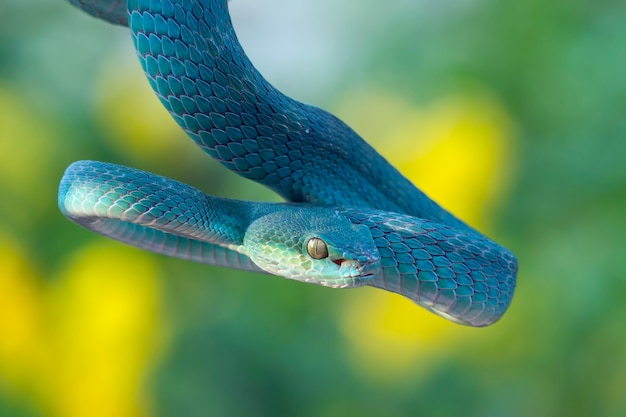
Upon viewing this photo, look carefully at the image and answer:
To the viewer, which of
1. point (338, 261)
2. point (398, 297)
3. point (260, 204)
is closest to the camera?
point (338, 261)

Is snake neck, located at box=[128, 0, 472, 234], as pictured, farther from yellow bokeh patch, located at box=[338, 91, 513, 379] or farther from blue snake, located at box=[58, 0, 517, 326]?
yellow bokeh patch, located at box=[338, 91, 513, 379]

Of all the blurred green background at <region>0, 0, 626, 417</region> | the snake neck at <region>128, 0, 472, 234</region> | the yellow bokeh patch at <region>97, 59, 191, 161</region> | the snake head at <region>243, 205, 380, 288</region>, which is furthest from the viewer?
the yellow bokeh patch at <region>97, 59, 191, 161</region>

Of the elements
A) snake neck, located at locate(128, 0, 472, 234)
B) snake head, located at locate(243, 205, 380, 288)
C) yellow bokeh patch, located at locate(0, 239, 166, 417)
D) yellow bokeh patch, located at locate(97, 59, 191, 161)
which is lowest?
yellow bokeh patch, located at locate(0, 239, 166, 417)

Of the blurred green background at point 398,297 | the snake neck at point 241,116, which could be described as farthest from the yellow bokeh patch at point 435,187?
the snake neck at point 241,116

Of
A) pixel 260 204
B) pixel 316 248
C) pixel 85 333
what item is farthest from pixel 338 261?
pixel 85 333

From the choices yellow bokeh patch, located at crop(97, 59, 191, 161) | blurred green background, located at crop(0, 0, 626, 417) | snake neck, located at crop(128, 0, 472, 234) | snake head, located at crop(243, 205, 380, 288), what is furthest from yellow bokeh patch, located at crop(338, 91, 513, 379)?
snake head, located at crop(243, 205, 380, 288)

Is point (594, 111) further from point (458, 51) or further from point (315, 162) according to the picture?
point (315, 162)

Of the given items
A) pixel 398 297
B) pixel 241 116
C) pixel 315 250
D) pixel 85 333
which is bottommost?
pixel 85 333

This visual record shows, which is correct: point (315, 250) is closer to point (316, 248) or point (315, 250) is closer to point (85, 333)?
point (316, 248)
